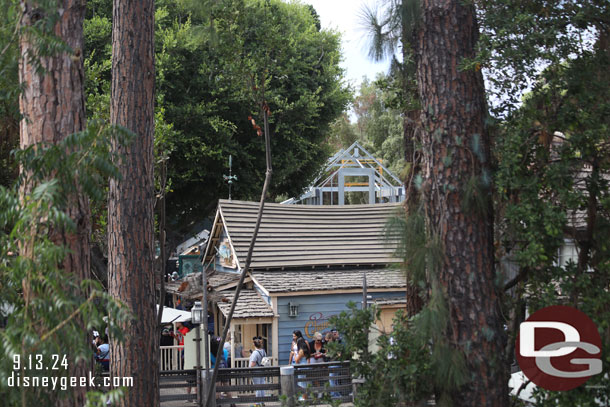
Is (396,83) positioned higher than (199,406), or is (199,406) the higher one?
(396,83)

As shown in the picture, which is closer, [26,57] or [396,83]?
[26,57]

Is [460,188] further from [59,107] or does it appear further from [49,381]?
[49,381]

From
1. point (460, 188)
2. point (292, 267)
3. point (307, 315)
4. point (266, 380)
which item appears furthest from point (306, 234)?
point (460, 188)

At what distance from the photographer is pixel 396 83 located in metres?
6.12

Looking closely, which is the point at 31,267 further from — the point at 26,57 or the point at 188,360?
the point at 188,360

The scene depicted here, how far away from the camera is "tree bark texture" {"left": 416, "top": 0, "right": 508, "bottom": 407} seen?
4816 mm

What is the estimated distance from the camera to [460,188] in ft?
16.1

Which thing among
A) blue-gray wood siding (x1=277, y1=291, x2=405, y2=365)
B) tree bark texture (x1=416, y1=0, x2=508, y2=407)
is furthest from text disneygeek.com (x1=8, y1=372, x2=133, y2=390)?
blue-gray wood siding (x1=277, y1=291, x2=405, y2=365)

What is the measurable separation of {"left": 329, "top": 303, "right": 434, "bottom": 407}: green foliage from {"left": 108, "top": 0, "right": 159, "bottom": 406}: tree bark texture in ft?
9.08

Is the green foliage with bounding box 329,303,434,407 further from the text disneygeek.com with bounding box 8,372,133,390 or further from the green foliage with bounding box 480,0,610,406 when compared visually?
the text disneygeek.com with bounding box 8,372,133,390

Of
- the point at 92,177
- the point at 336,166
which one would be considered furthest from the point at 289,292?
the point at 92,177

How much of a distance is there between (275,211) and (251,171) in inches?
204

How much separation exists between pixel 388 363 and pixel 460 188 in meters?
1.46

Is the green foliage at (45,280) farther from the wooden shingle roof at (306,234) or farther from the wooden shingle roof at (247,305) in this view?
the wooden shingle roof at (306,234)
